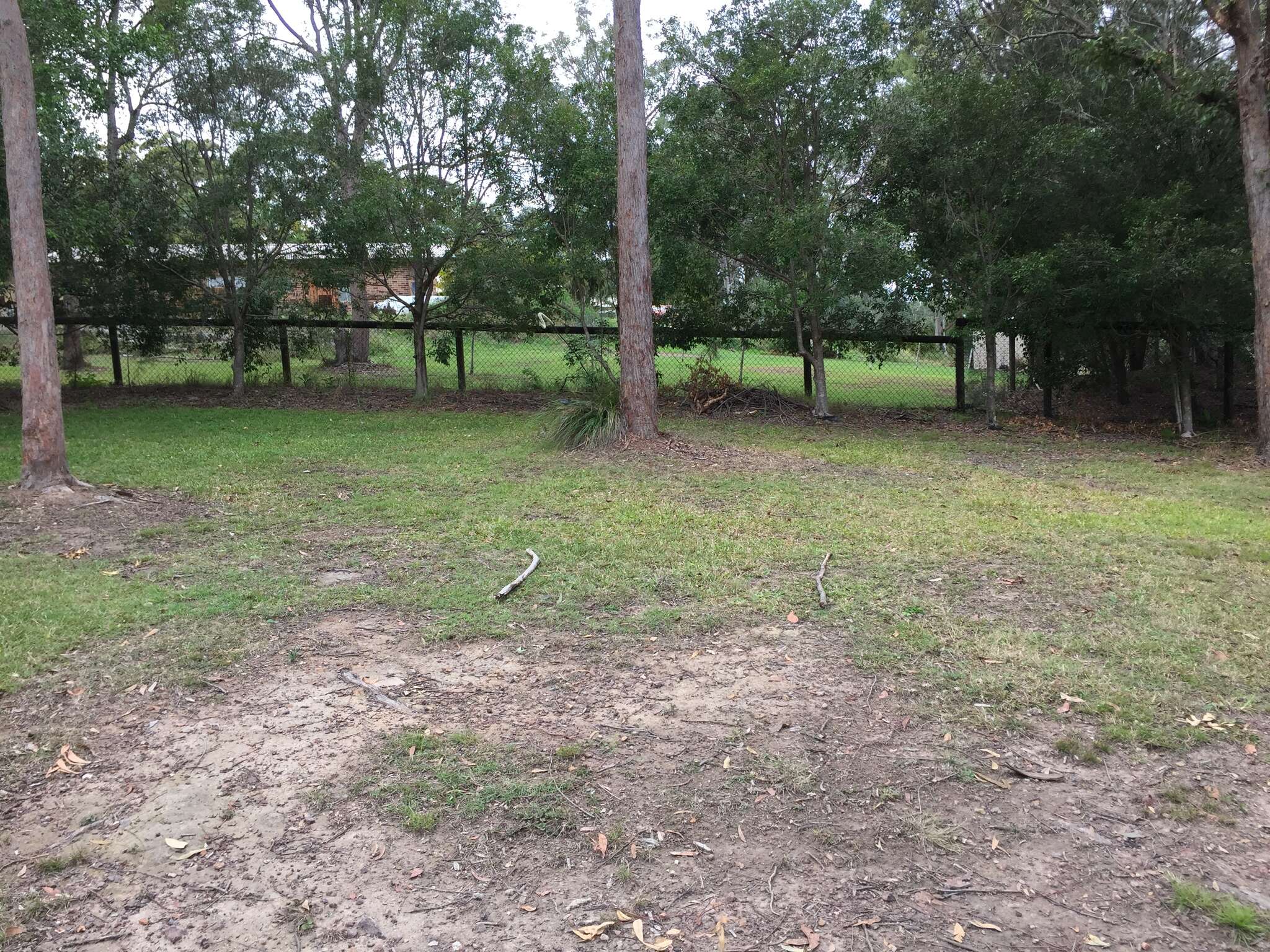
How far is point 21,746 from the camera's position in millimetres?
3334

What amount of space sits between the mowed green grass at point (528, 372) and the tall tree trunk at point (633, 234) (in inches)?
151

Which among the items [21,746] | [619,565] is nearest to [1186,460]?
[619,565]

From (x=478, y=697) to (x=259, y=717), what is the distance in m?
0.82

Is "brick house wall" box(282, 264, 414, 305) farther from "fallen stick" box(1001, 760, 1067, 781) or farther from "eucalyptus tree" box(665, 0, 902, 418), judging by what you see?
"fallen stick" box(1001, 760, 1067, 781)

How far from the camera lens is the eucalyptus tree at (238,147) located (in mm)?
12727

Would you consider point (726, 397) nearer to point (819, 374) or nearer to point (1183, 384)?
point (819, 374)

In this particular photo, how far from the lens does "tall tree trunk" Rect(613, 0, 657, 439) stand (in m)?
9.94

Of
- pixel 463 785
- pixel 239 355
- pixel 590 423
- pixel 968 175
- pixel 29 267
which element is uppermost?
pixel 968 175

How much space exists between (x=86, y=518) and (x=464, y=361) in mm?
9552

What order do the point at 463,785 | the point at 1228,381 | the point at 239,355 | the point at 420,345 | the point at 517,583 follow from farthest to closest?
the point at 420,345
the point at 239,355
the point at 1228,381
the point at 517,583
the point at 463,785

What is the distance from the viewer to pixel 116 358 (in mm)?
15414

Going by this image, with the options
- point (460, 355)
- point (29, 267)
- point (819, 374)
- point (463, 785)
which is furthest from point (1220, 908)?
point (460, 355)

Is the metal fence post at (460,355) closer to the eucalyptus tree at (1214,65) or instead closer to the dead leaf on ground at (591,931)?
the eucalyptus tree at (1214,65)

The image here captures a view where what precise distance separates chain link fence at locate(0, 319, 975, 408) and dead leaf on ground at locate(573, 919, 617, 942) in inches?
447
